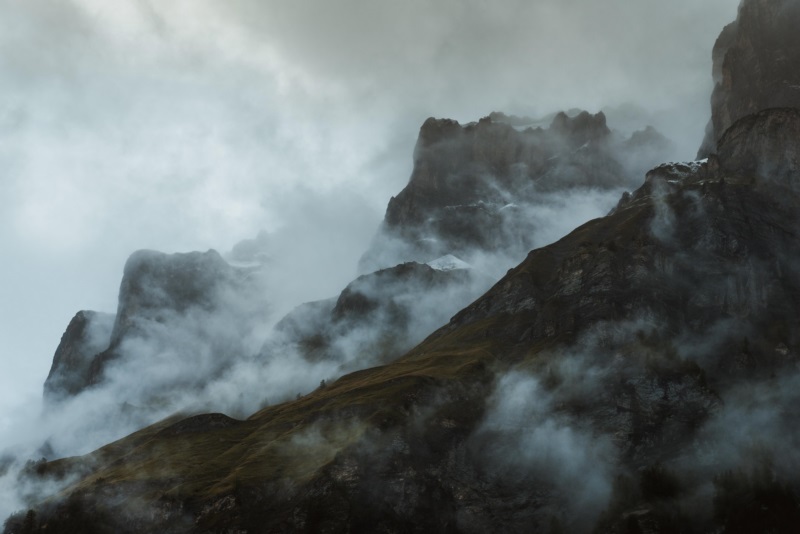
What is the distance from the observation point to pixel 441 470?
171 m

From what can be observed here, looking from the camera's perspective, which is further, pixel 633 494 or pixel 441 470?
pixel 441 470

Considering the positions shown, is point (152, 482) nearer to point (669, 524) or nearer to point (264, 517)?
point (264, 517)

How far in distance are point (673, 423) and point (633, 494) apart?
2233 centimetres

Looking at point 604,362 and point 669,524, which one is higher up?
point 604,362

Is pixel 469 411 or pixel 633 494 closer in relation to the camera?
pixel 633 494

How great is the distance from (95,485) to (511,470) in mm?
91284

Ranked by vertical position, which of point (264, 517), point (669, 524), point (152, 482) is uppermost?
point (152, 482)

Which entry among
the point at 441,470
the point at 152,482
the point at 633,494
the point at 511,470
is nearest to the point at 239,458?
the point at 152,482

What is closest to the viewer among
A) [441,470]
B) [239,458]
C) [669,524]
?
[669,524]

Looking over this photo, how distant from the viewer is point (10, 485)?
19988 centimetres

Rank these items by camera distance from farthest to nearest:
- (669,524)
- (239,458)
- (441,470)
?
(239,458)
(441,470)
(669,524)

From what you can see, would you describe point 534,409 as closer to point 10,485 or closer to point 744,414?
point 744,414

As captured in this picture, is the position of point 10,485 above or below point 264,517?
above

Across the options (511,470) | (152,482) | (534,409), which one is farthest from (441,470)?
(152,482)
